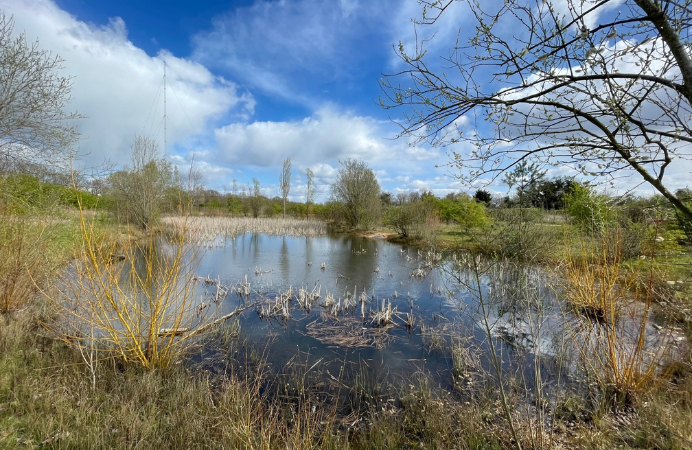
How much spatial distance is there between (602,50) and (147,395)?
4448mm

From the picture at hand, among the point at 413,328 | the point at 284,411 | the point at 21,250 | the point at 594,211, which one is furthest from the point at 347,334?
the point at 21,250

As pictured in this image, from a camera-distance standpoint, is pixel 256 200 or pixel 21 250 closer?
pixel 21 250

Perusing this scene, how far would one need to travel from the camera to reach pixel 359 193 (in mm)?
25250

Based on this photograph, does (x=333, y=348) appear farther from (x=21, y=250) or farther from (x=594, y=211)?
(x=21, y=250)

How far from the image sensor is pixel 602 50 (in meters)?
1.41

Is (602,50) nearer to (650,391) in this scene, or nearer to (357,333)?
(650,391)

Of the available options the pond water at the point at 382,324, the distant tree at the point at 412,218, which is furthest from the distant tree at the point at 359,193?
the pond water at the point at 382,324

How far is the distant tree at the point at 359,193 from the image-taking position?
24.7 meters

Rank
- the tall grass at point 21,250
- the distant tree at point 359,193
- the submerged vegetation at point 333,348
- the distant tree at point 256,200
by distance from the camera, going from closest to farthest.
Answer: the submerged vegetation at point 333,348 < the tall grass at point 21,250 < the distant tree at point 359,193 < the distant tree at point 256,200

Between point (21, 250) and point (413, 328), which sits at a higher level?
point (21, 250)

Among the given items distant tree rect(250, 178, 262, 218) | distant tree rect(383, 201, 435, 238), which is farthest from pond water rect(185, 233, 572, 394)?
distant tree rect(250, 178, 262, 218)

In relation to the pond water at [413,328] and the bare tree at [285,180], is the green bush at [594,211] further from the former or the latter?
the bare tree at [285,180]

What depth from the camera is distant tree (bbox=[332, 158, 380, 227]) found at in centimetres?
2467

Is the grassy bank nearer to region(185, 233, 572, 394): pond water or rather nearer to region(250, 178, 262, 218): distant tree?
region(185, 233, 572, 394): pond water
